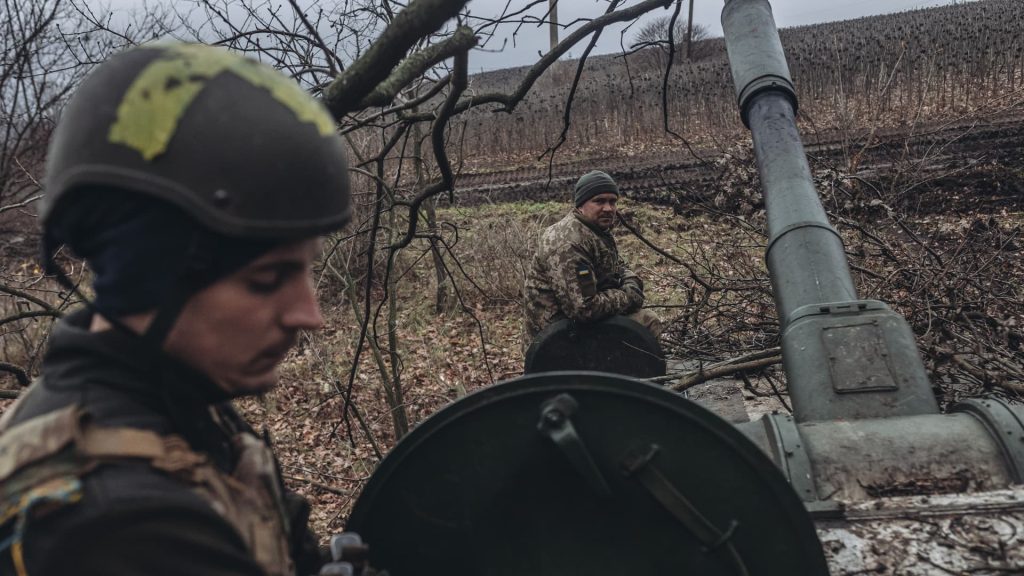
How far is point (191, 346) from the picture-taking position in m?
1.28

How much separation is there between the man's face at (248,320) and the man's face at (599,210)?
4.96m

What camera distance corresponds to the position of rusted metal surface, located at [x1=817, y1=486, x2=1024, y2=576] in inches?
78.9

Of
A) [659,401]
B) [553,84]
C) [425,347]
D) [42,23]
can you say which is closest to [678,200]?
[425,347]

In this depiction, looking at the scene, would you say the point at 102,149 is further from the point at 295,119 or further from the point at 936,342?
the point at 936,342

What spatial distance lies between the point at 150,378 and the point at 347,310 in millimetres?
9751

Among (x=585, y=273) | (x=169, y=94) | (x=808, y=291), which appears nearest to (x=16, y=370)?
(x=169, y=94)

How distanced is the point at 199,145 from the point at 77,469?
50cm

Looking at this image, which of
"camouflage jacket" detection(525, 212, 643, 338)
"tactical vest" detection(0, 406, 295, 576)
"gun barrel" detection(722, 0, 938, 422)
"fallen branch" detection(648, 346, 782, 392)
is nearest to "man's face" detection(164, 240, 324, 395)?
"tactical vest" detection(0, 406, 295, 576)

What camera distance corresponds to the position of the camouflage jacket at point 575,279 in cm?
598

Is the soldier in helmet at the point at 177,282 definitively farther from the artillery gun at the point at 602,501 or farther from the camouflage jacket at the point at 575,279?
the camouflage jacket at the point at 575,279

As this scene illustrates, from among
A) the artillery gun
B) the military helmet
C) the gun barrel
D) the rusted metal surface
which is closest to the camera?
the military helmet

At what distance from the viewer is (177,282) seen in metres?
1.23

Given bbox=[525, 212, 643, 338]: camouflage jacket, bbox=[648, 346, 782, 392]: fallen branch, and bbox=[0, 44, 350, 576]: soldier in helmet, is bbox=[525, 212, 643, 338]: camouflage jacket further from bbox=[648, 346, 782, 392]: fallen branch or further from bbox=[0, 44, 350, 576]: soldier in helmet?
bbox=[0, 44, 350, 576]: soldier in helmet

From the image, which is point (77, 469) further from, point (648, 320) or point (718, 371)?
point (648, 320)
